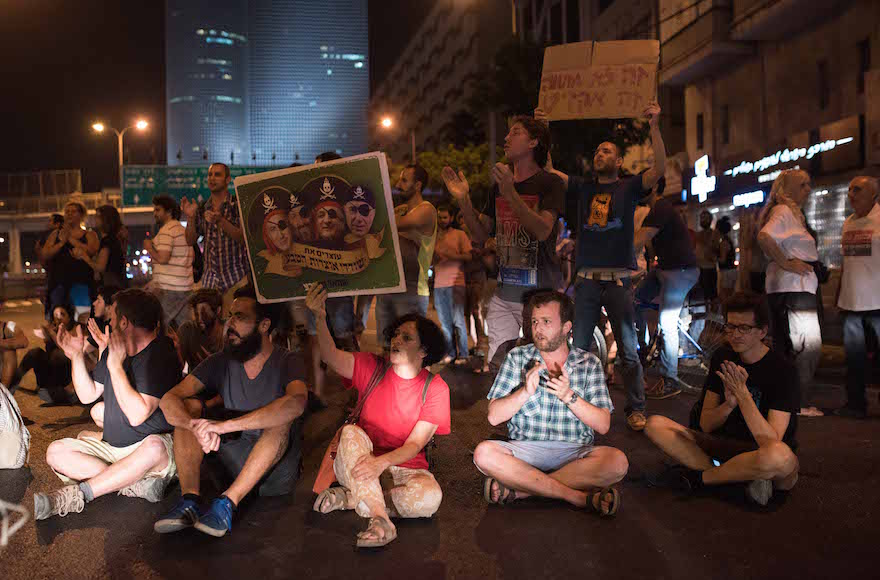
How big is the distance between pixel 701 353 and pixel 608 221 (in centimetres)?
378

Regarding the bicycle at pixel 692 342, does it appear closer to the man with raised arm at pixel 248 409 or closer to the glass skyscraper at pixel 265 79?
→ the man with raised arm at pixel 248 409

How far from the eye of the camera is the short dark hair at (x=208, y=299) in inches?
252

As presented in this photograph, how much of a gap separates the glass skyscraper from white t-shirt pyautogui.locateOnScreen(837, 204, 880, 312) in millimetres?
76216

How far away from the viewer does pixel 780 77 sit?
76.6ft

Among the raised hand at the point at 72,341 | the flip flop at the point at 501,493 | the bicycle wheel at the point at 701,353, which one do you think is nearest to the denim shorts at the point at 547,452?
the flip flop at the point at 501,493

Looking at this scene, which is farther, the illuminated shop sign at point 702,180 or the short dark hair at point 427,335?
the illuminated shop sign at point 702,180

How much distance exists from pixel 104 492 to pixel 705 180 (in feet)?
83.3

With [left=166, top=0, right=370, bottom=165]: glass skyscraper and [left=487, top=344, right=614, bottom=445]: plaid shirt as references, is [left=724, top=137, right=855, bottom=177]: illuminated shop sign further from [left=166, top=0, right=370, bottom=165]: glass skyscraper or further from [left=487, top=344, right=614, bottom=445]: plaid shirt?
[left=166, top=0, right=370, bottom=165]: glass skyscraper

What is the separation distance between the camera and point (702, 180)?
88.5 feet

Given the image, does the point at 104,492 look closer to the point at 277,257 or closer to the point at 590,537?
the point at 277,257

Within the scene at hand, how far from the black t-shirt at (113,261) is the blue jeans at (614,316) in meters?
5.79

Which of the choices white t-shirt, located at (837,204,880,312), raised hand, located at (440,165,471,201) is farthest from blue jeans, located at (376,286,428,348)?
white t-shirt, located at (837,204,880,312)

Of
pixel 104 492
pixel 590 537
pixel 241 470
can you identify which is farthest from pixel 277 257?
pixel 590 537

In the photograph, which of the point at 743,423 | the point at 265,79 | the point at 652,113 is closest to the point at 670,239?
the point at 652,113
